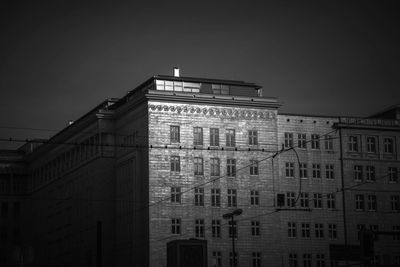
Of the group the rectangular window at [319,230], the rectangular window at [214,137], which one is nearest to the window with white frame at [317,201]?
the rectangular window at [319,230]

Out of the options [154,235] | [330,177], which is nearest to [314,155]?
[330,177]

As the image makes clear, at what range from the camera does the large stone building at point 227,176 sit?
78875mm

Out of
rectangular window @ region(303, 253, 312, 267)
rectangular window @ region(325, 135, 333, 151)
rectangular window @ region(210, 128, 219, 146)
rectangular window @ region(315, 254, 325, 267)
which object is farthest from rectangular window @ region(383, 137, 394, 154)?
rectangular window @ region(210, 128, 219, 146)

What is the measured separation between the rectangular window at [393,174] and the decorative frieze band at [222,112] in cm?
1521

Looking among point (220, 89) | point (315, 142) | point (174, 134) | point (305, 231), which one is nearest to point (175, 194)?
point (174, 134)

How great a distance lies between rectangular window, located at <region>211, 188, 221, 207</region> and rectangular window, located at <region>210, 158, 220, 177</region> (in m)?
1.56

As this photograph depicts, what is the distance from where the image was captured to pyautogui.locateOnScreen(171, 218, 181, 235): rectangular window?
77.6 m

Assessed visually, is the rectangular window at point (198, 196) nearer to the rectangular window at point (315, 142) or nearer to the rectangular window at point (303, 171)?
the rectangular window at point (303, 171)

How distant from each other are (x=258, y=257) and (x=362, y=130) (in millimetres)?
19221

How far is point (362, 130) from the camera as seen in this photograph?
8806cm

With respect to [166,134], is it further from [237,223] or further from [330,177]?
[330,177]

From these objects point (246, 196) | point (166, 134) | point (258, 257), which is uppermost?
point (166, 134)

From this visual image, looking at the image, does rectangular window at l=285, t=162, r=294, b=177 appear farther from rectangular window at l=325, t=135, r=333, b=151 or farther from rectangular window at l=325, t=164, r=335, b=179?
rectangular window at l=325, t=135, r=333, b=151

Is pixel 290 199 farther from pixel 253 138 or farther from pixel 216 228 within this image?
pixel 216 228
